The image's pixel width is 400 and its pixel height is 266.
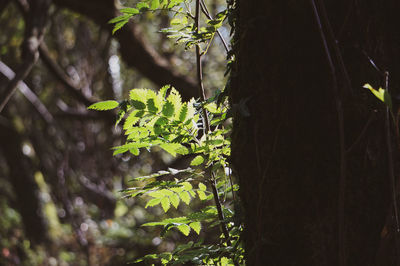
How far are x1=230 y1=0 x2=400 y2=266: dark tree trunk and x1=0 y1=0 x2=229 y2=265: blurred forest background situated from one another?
466 centimetres

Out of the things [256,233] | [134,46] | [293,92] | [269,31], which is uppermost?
[134,46]

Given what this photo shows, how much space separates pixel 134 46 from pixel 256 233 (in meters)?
3.87

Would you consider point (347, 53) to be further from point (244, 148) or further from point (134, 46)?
point (134, 46)

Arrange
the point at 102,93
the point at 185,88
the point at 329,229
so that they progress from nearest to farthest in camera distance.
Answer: the point at 329,229 < the point at 185,88 < the point at 102,93

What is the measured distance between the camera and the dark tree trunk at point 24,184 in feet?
23.1

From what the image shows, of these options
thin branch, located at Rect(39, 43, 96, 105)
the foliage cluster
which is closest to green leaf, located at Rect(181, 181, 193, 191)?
the foliage cluster

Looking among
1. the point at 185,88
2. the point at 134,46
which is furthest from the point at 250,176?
the point at 134,46

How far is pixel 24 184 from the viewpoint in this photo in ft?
23.6

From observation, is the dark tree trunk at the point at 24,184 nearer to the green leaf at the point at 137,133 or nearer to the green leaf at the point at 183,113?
the green leaf at the point at 137,133

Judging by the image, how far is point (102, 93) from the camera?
870 centimetres

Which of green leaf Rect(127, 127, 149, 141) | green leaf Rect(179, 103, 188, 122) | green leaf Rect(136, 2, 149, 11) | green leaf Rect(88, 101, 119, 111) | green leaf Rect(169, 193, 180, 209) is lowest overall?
green leaf Rect(169, 193, 180, 209)

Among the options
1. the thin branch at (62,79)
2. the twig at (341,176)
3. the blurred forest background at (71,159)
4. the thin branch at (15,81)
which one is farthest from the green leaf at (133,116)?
the blurred forest background at (71,159)

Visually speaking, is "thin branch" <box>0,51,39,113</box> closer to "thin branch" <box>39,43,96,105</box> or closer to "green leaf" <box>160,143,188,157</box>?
"thin branch" <box>39,43,96,105</box>

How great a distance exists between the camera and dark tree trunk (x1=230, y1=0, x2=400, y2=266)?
94 cm
